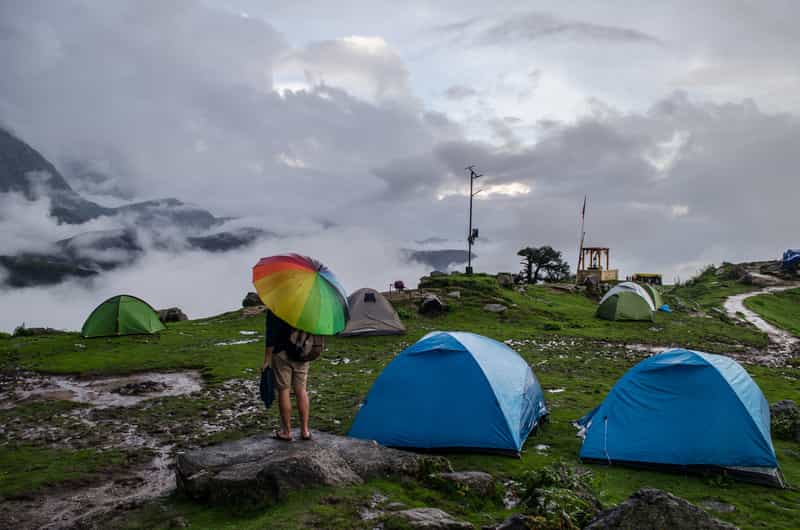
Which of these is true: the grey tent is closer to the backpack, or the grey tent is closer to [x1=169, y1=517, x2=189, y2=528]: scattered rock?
the backpack

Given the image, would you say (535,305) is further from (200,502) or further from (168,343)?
(200,502)

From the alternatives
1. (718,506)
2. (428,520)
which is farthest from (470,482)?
(718,506)

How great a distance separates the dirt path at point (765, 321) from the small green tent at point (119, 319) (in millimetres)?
33949

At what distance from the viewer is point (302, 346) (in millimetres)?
10109

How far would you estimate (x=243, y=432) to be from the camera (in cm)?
1321

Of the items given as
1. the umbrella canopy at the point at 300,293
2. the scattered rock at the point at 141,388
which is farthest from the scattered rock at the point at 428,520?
the scattered rock at the point at 141,388

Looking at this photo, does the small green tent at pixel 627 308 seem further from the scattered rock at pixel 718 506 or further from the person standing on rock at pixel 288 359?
the person standing on rock at pixel 288 359

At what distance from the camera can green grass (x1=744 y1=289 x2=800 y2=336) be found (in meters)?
42.3

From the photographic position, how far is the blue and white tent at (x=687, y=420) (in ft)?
33.0

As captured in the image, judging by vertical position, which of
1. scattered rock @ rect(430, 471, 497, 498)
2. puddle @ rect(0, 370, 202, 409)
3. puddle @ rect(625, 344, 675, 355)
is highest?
puddle @ rect(625, 344, 675, 355)

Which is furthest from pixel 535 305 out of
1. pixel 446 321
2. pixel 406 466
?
pixel 406 466

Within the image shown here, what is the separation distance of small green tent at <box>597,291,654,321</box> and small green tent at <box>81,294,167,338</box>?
28149 mm

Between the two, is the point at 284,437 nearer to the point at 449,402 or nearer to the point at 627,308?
the point at 449,402

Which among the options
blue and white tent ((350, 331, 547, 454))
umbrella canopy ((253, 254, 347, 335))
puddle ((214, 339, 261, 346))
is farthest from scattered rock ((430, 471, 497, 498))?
puddle ((214, 339, 261, 346))
